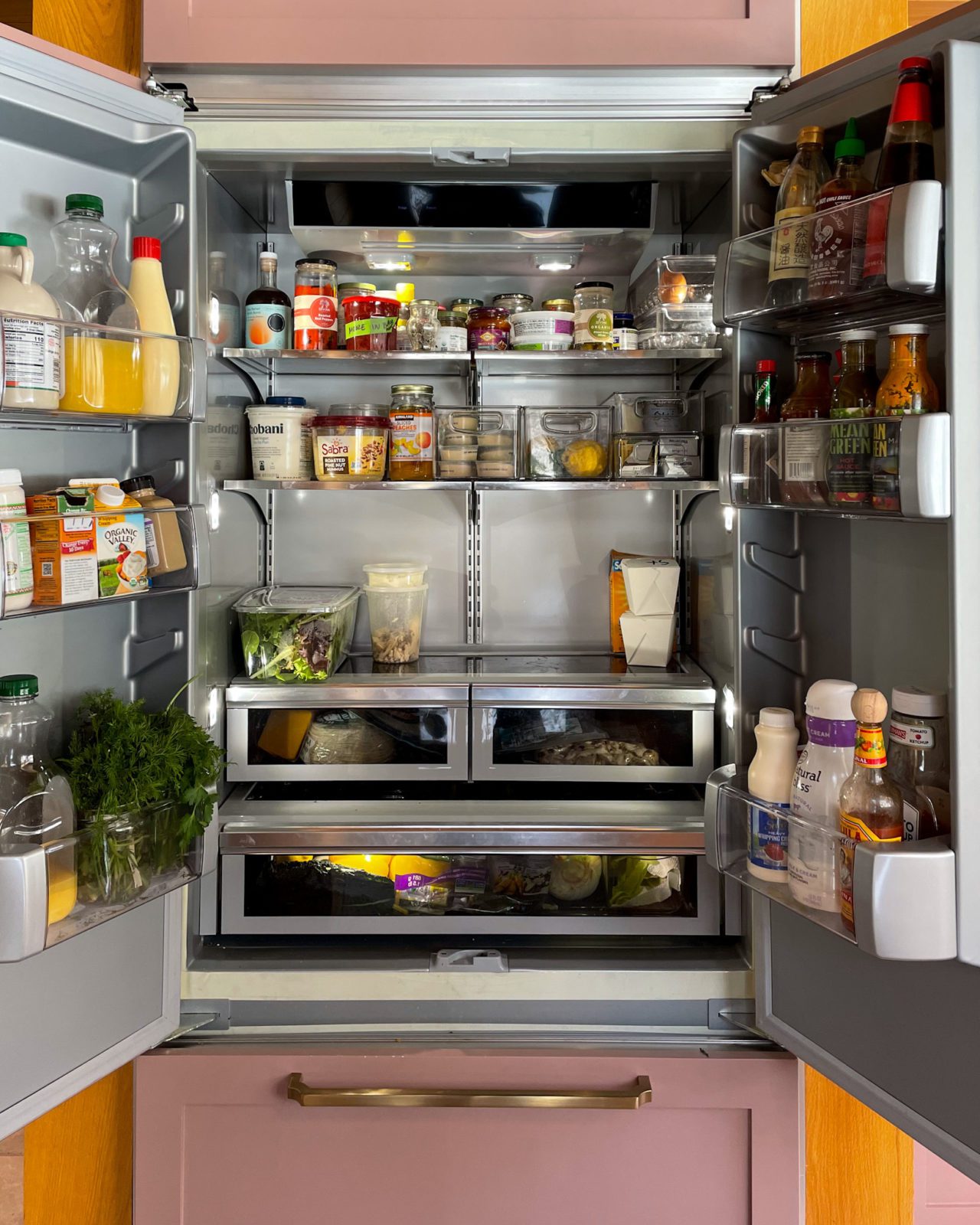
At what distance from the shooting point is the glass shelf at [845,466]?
96 centimetres

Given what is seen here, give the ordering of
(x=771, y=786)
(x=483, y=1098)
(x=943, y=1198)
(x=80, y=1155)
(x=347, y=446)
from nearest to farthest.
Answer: (x=771, y=786) < (x=483, y=1098) < (x=80, y=1155) < (x=347, y=446) < (x=943, y=1198)

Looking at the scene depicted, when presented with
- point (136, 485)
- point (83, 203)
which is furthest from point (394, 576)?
point (83, 203)

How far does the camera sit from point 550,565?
1.93 metres

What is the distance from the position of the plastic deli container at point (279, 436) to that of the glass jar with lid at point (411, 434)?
0.17m

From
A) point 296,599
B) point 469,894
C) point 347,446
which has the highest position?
point 347,446

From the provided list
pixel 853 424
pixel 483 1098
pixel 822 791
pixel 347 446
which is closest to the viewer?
pixel 853 424

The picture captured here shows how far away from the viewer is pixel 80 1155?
1.52 meters

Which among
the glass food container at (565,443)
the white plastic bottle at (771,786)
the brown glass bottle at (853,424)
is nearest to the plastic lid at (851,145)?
the brown glass bottle at (853,424)

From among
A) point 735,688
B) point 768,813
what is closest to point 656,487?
point 735,688

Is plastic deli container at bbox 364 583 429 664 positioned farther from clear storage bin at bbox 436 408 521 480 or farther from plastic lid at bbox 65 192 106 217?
plastic lid at bbox 65 192 106 217

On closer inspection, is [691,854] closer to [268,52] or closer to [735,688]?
[735,688]

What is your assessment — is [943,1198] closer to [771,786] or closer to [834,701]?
[771,786]

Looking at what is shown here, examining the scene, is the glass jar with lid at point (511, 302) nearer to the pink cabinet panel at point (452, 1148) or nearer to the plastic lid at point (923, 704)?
the plastic lid at point (923, 704)

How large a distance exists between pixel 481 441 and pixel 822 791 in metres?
0.89
